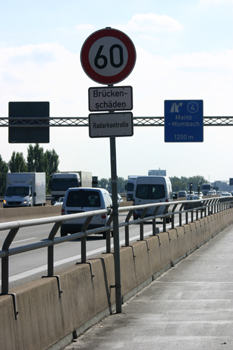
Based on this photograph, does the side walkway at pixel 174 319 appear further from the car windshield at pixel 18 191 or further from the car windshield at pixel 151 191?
the car windshield at pixel 18 191

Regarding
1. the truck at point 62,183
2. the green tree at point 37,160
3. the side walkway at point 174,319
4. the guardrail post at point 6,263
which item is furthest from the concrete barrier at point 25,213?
the green tree at point 37,160

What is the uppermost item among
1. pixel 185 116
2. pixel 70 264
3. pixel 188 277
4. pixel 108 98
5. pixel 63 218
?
pixel 185 116

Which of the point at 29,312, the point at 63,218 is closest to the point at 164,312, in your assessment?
the point at 63,218

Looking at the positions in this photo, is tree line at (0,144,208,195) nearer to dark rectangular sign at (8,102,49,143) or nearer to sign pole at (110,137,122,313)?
dark rectangular sign at (8,102,49,143)

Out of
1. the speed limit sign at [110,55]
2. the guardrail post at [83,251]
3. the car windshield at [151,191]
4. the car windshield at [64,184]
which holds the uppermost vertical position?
the speed limit sign at [110,55]

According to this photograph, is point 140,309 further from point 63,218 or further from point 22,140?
point 22,140

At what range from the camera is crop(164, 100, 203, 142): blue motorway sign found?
3078 centimetres

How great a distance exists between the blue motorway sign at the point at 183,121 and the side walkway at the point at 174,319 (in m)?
19.6

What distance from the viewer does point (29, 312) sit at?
16.4 feet

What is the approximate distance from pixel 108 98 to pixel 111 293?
2.37m

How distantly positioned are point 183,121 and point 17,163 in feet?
300

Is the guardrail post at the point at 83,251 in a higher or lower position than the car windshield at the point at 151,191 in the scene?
lower

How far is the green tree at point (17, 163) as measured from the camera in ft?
393

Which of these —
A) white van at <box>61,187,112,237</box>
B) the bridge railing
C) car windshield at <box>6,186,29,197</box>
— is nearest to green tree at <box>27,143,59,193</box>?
car windshield at <box>6,186,29,197</box>
